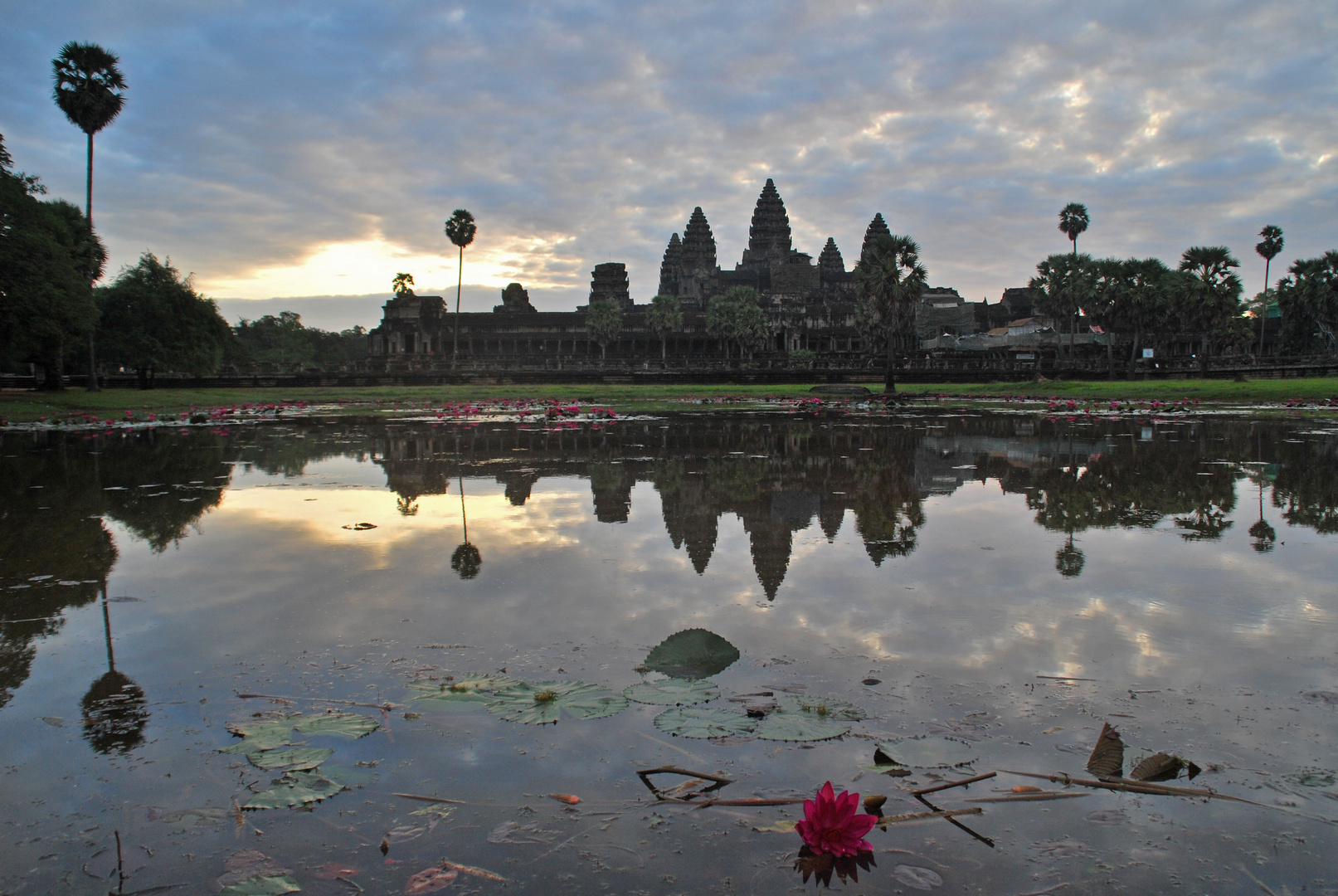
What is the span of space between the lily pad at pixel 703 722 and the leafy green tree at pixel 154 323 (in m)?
42.3

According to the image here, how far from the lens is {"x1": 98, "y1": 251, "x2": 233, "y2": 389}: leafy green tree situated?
1495 inches

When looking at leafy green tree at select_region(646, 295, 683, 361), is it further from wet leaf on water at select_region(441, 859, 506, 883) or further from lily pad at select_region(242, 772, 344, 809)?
wet leaf on water at select_region(441, 859, 506, 883)

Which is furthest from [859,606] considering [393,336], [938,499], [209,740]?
[393,336]

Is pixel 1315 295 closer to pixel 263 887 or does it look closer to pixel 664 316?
pixel 664 316

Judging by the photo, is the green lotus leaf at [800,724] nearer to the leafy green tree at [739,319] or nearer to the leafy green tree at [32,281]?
the leafy green tree at [32,281]

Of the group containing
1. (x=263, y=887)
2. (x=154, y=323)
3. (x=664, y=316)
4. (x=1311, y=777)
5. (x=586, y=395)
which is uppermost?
(x=664, y=316)

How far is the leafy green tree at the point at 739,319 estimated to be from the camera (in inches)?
2881

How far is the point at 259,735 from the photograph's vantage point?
2.79m

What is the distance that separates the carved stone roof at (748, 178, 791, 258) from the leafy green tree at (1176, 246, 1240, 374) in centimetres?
5548

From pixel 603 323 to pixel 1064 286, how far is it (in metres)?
40.7

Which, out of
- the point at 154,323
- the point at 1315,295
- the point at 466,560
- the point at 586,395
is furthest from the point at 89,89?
the point at 1315,295

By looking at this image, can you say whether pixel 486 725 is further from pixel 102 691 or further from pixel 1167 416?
pixel 1167 416

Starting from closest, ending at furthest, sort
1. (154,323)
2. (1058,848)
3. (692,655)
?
(1058,848) < (692,655) < (154,323)

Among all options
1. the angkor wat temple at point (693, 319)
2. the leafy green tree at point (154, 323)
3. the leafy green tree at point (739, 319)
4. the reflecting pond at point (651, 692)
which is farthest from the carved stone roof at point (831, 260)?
the reflecting pond at point (651, 692)
